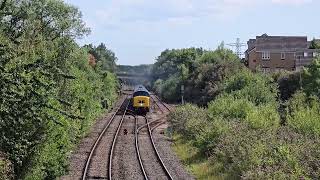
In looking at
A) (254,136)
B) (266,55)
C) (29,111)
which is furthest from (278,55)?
(29,111)

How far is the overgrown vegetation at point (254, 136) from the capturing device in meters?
17.6

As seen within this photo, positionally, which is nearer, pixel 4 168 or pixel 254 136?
pixel 4 168

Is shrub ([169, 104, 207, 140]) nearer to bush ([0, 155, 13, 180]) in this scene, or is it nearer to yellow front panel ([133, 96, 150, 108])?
yellow front panel ([133, 96, 150, 108])

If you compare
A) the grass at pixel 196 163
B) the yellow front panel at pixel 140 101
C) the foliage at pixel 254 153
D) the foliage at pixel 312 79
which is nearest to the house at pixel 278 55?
the yellow front panel at pixel 140 101

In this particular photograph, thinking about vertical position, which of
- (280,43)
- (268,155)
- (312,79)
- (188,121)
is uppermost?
(280,43)

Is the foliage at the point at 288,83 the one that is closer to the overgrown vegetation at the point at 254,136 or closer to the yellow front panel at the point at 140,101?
the overgrown vegetation at the point at 254,136

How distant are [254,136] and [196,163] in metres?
4.45

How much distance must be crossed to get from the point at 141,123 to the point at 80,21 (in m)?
15.8

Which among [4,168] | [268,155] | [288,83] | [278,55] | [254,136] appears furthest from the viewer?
[278,55]

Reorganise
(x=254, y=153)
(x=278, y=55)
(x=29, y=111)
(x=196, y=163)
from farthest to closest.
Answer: (x=278, y=55) → (x=196, y=163) → (x=254, y=153) → (x=29, y=111)

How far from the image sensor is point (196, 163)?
26344 mm

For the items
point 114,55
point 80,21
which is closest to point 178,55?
point 114,55

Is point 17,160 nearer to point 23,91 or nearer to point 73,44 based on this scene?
point 23,91

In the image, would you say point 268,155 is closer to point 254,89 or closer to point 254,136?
point 254,136
